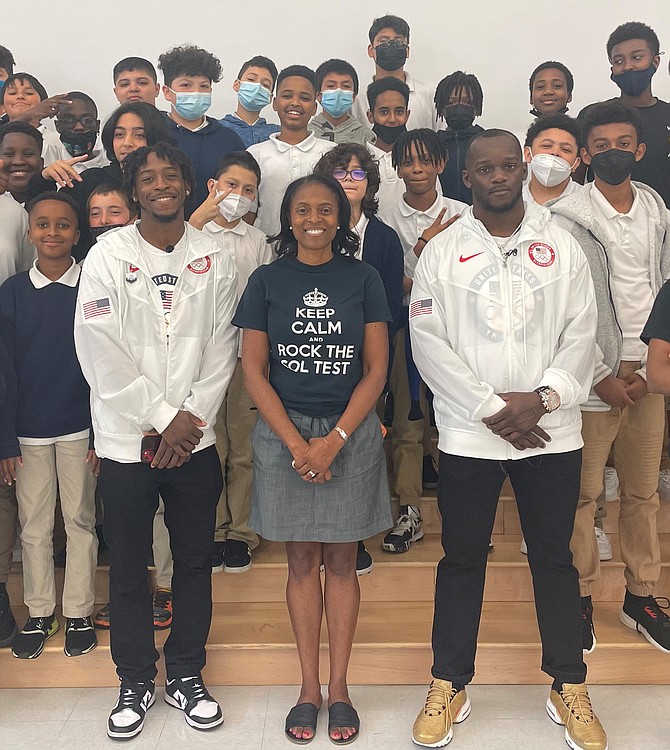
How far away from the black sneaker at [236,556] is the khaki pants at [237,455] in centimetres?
3

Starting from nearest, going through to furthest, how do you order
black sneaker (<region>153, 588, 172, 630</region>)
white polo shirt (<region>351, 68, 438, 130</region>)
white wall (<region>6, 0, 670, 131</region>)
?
black sneaker (<region>153, 588, 172, 630</region>)
white polo shirt (<region>351, 68, 438, 130</region>)
white wall (<region>6, 0, 670, 131</region>)

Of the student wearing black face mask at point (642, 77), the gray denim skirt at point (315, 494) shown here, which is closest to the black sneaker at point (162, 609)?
the gray denim skirt at point (315, 494)

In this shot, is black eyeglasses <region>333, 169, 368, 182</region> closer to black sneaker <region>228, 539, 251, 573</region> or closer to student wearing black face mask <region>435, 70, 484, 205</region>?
student wearing black face mask <region>435, 70, 484, 205</region>

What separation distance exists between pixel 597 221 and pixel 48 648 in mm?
2394

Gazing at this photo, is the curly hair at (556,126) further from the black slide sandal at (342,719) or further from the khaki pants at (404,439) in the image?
the black slide sandal at (342,719)

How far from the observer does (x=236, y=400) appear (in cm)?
296

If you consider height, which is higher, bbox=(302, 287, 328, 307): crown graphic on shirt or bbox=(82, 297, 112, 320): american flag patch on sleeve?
bbox=(302, 287, 328, 307): crown graphic on shirt

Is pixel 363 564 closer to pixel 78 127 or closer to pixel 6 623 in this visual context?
pixel 6 623

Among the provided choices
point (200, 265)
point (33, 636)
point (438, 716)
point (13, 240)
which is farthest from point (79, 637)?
point (13, 240)

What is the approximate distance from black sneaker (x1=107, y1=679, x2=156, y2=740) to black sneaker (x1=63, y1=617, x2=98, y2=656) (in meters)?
0.27

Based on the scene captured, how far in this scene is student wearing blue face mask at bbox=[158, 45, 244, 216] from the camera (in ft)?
11.2

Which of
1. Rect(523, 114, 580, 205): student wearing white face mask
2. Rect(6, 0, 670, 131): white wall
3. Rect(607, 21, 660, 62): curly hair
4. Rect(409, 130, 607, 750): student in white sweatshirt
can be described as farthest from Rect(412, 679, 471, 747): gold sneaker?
Rect(6, 0, 670, 131): white wall

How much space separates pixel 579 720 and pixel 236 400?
1607 mm

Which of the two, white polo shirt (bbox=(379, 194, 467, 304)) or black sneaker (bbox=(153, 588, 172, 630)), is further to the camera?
white polo shirt (bbox=(379, 194, 467, 304))
